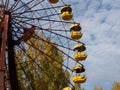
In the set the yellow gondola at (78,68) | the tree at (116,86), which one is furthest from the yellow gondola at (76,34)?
the tree at (116,86)

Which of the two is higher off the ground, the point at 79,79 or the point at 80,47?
the point at 80,47

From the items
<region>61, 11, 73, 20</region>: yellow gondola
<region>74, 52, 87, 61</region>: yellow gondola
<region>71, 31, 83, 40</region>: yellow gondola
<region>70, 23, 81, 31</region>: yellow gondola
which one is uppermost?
<region>61, 11, 73, 20</region>: yellow gondola

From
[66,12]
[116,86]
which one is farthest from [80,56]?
[116,86]

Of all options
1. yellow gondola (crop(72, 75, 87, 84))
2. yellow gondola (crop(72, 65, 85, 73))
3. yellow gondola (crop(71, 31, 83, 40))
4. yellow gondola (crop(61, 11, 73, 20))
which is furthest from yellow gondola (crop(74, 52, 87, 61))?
yellow gondola (crop(61, 11, 73, 20))

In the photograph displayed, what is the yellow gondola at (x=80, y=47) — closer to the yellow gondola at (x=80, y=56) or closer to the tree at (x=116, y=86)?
the yellow gondola at (x=80, y=56)

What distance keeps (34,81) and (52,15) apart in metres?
9.97

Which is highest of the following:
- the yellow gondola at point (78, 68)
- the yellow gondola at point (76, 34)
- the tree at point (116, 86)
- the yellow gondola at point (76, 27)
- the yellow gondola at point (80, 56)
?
the yellow gondola at point (76, 27)

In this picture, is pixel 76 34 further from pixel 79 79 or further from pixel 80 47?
pixel 79 79

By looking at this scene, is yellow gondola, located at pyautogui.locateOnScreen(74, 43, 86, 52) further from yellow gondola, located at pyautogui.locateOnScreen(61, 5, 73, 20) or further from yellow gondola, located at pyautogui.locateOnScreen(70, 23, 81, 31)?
yellow gondola, located at pyautogui.locateOnScreen(61, 5, 73, 20)

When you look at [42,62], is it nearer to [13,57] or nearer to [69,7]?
[69,7]

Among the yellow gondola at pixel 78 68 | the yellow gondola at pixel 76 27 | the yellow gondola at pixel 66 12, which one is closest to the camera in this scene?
the yellow gondola at pixel 78 68

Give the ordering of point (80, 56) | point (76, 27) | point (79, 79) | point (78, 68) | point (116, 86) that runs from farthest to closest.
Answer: point (116, 86), point (76, 27), point (80, 56), point (78, 68), point (79, 79)

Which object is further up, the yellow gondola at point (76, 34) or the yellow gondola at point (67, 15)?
the yellow gondola at point (67, 15)

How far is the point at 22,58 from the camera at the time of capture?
85.9 ft
